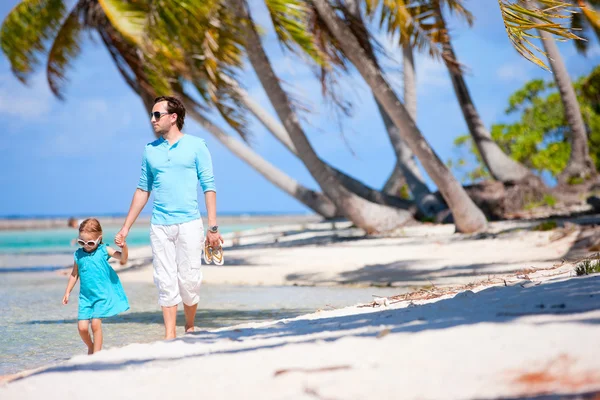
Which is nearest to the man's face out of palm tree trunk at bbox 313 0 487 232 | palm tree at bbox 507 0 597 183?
palm tree trunk at bbox 313 0 487 232

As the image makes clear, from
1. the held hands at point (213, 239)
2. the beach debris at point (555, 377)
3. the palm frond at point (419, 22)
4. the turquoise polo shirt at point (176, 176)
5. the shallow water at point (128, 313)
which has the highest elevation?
the palm frond at point (419, 22)

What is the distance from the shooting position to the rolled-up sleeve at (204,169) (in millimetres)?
4914

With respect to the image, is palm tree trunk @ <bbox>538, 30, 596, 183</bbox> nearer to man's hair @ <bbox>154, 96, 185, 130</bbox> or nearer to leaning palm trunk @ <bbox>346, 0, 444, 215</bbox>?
leaning palm trunk @ <bbox>346, 0, 444, 215</bbox>

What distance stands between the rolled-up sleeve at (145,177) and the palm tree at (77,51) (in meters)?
9.42

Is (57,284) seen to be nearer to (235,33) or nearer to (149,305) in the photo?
(149,305)

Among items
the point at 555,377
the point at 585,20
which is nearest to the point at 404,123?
the point at 585,20

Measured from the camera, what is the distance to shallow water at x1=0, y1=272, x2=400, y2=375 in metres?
5.34

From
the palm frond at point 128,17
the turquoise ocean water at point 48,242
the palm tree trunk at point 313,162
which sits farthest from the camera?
the turquoise ocean water at point 48,242

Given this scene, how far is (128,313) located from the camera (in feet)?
24.4

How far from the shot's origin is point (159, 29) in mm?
12398

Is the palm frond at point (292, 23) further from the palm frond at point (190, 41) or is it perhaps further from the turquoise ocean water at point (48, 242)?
the turquoise ocean water at point (48, 242)

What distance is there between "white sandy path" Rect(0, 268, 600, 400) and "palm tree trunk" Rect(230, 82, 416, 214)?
10749 mm

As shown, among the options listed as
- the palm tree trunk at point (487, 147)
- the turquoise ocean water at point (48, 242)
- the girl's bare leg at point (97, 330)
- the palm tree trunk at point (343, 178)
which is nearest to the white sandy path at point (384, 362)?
the girl's bare leg at point (97, 330)

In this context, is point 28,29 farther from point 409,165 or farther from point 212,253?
point 212,253
